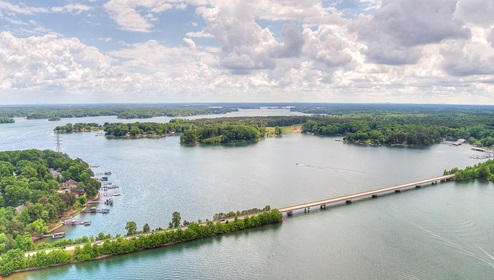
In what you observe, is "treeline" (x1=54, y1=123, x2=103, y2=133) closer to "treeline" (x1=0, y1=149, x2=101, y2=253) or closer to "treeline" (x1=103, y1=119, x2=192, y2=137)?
"treeline" (x1=103, y1=119, x2=192, y2=137)

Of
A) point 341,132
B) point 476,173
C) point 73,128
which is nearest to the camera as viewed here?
point 476,173

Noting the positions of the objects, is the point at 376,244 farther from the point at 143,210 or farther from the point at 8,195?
the point at 8,195

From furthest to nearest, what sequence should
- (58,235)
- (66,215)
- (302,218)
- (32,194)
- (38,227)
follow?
(302,218) < (32,194) < (66,215) < (58,235) < (38,227)

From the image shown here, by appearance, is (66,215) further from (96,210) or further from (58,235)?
(58,235)

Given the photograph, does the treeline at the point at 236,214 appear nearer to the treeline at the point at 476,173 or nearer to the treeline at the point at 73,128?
the treeline at the point at 476,173

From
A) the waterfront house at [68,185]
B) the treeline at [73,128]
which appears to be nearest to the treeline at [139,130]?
the treeline at [73,128]

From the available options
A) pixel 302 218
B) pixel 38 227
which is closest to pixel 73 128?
pixel 38 227

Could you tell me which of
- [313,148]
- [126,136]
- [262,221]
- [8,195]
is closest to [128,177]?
[8,195]
